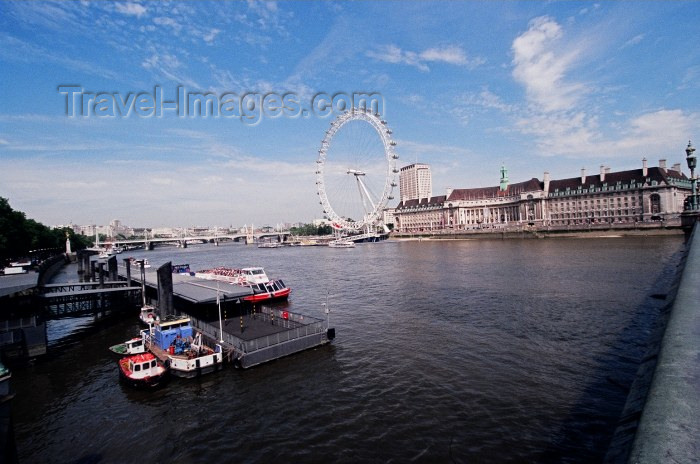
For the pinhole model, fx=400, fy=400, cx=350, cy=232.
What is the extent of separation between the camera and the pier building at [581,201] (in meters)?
122

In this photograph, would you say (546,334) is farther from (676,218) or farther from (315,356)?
(676,218)

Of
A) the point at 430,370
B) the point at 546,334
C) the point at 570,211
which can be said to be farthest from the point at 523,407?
the point at 570,211

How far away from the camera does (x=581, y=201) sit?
145m

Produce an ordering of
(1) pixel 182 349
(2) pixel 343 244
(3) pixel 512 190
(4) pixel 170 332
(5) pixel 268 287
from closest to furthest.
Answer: (1) pixel 182 349
(4) pixel 170 332
(5) pixel 268 287
(2) pixel 343 244
(3) pixel 512 190

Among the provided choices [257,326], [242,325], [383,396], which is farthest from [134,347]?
[383,396]

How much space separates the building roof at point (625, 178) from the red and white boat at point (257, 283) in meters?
129

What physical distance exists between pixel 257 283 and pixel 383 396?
2940 cm

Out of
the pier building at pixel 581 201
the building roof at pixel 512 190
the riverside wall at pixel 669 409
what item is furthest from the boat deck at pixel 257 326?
the building roof at pixel 512 190

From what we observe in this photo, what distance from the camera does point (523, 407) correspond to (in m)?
16.6

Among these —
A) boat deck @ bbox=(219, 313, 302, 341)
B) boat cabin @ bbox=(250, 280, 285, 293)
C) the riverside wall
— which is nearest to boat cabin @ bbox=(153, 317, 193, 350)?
boat deck @ bbox=(219, 313, 302, 341)

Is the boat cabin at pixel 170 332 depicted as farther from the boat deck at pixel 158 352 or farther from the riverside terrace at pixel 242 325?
the riverside terrace at pixel 242 325

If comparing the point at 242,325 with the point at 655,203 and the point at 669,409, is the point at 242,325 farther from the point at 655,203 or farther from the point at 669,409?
the point at 655,203

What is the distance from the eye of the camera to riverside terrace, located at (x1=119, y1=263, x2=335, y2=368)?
75.3 feet

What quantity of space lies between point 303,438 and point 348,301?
84.5 ft
